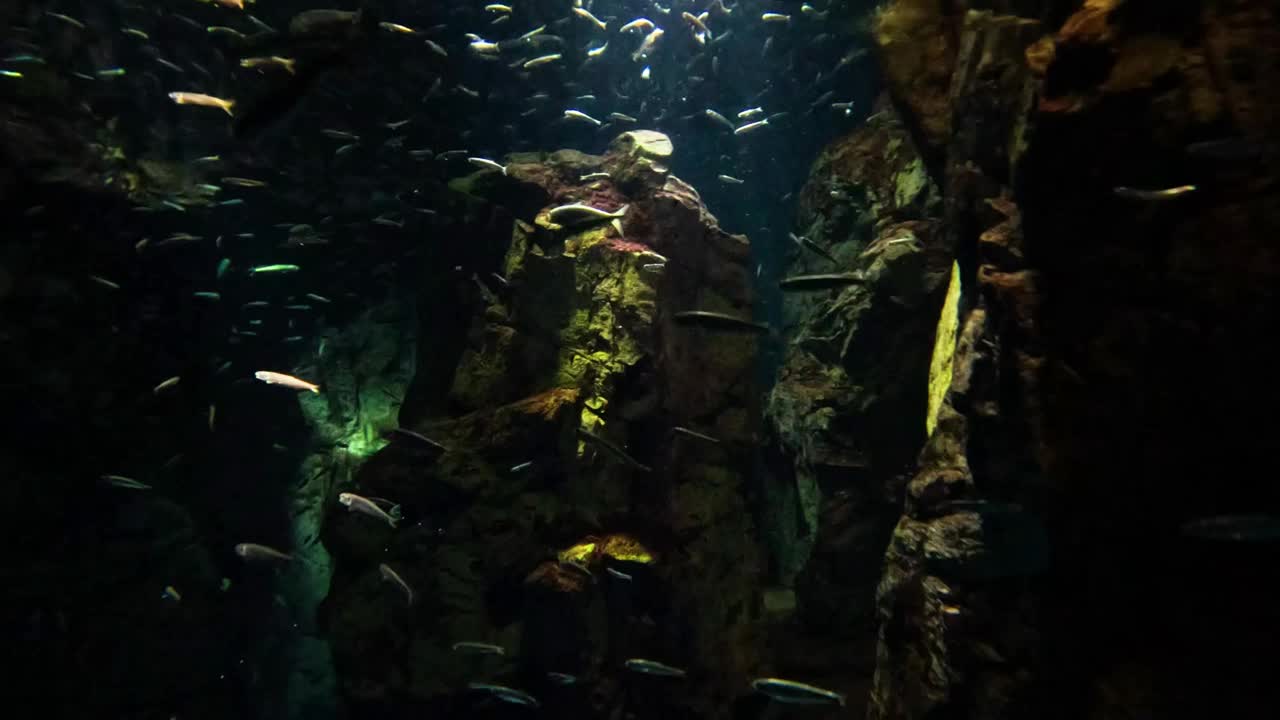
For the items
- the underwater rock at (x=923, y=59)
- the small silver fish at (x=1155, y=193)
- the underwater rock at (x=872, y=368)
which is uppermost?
the underwater rock at (x=923, y=59)

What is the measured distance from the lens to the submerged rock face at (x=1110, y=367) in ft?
9.37

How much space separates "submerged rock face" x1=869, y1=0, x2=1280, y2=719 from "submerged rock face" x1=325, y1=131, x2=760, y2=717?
3061mm

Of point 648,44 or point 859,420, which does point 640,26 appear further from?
point 859,420

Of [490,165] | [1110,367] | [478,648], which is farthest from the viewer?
[490,165]

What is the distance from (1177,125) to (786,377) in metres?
6.84

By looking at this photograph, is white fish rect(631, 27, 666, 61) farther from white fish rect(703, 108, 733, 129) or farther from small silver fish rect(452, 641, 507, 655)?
small silver fish rect(452, 641, 507, 655)

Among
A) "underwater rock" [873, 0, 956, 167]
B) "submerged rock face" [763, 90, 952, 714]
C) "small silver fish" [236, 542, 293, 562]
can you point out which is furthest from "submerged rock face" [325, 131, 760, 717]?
"underwater rock" [873, 0, 956, 167]

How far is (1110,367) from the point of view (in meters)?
3.24

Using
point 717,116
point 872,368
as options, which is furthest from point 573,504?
point 717,116

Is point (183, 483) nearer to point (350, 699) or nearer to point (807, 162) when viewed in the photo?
point (350, 699)

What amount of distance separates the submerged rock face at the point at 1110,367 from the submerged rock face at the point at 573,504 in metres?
3.06

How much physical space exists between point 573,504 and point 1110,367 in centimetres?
502

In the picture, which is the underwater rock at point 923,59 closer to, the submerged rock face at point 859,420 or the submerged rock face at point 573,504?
the submerged rock face at point 859,420

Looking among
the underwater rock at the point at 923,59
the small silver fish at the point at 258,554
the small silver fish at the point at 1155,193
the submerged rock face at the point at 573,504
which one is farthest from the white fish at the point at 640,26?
the small silver fish at the point at 1155,193
